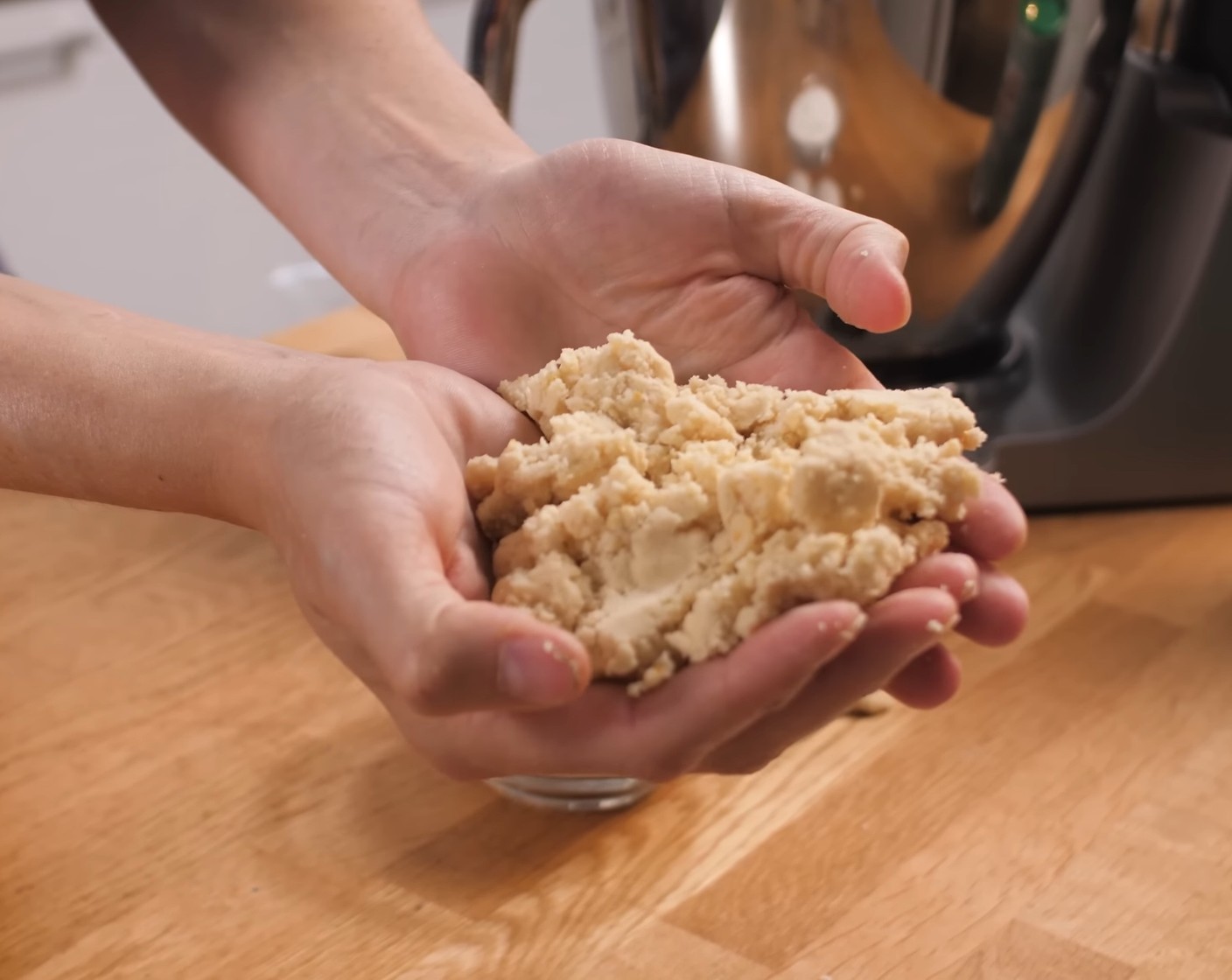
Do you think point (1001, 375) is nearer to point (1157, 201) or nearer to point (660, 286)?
point (1157, 201)

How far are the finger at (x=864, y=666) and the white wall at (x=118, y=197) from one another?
172 centimetres

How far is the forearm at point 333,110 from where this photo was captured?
95 cm

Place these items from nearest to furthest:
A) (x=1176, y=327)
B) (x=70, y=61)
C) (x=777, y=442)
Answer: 1. (x=777, y=442)
2. (x=1176, y=327)
3. (x=70, y=61)

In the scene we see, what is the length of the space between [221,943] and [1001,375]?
764 millimetres

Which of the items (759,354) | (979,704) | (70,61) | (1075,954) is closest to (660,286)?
(759,354)

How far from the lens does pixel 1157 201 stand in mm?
1035

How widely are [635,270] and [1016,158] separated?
0.35 m

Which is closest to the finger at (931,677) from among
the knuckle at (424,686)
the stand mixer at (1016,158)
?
the knuckle at (424,686)

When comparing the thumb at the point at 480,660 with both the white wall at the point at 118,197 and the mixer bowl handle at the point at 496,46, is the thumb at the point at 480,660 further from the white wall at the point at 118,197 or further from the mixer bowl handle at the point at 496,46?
Answer: the white wall at the point at 118,197

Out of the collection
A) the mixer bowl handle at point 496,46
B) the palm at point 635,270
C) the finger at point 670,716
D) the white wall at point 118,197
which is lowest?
the white wall at point 118,197

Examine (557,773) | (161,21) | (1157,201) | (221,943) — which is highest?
(161,21)

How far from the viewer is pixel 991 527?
2.07ft

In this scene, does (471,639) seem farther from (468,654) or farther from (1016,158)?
(1016,158)

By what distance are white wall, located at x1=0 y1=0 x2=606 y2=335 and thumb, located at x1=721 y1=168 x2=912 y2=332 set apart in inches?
58.2
